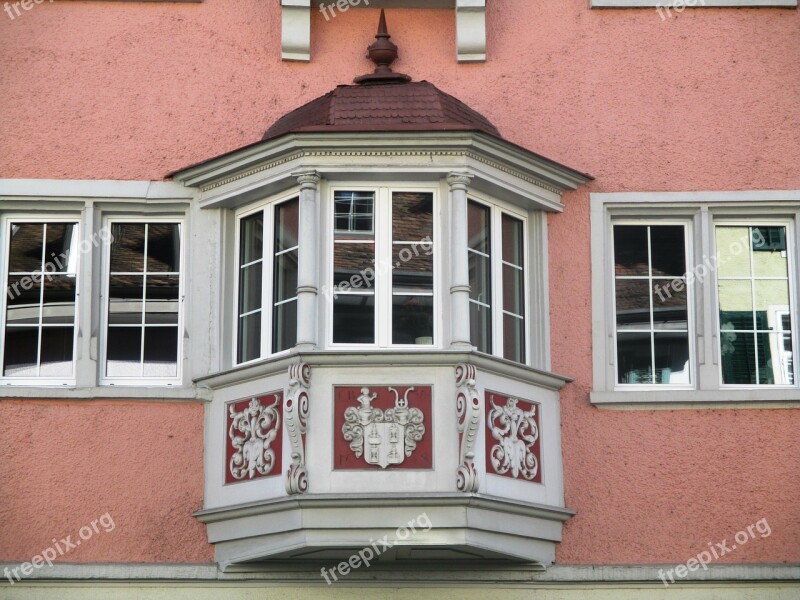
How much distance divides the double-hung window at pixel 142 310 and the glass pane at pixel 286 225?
1.03 m

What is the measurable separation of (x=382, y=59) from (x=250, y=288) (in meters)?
2.39

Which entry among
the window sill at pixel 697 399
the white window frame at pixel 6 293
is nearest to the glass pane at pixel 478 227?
the window sill at pixel 697 399

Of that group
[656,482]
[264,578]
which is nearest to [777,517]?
[656,482]

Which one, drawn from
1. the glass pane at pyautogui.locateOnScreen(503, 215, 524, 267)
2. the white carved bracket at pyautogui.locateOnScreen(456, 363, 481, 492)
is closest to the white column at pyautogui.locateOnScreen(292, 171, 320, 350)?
the white carved bracket at pyautogui.locateOnScreen(456, 363, 481, 492)

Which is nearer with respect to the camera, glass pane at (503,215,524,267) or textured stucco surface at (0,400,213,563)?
textured stucco surface at (0,400,213,563)

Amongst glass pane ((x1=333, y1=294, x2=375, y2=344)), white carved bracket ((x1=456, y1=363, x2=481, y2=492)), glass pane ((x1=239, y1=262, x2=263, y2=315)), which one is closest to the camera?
white carved bracket ((x1=456, y1=363, x2=481, y2=492))

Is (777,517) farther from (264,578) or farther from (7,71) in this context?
(7,71)

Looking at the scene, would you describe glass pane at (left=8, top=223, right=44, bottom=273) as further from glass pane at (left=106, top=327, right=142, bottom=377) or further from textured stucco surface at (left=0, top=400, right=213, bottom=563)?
textured stucco surface at (left=0, top=400, right=213, bottom=563)

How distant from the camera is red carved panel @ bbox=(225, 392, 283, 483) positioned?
14031mm

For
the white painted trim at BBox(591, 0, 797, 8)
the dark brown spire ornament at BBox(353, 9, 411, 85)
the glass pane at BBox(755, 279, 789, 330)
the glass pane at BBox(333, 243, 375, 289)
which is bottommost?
the glass pane at BBox(755, 279, 789, 330)

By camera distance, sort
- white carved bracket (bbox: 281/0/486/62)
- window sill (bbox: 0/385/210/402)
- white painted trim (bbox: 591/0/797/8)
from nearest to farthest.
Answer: window sill (bbox: 0/385/210/402), white carved bracket (bbox: 281/0/486/62), white painted trim (bbox: 591/0/797/8)

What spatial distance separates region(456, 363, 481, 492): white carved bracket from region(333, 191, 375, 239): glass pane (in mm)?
1592

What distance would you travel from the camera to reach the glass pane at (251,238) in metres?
15.0

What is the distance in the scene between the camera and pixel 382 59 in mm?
15461
